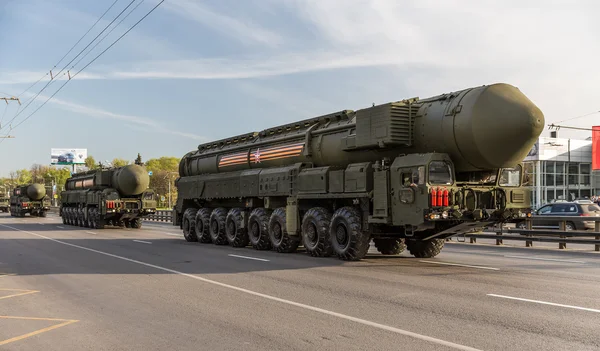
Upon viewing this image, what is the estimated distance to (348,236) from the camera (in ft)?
48.2

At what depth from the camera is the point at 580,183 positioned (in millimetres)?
74125

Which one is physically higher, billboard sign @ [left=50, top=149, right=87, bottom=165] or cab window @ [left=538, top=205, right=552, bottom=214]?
billboard sign @ [left=50, top=149, right=87, bottom=165]

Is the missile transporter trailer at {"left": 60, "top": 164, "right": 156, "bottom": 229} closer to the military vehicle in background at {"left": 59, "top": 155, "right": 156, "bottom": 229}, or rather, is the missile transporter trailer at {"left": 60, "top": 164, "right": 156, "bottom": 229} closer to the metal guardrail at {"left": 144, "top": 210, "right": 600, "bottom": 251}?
the military vehicle in background at {"left": 59, "top": 155, "right": 156, "bottom": 229}

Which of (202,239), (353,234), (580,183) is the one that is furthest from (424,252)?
(580,183)

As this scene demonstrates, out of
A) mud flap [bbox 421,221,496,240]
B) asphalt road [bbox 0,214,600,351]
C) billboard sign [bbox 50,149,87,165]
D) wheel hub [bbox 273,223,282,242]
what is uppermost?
billboard sign [bbox 50,149,87,165]

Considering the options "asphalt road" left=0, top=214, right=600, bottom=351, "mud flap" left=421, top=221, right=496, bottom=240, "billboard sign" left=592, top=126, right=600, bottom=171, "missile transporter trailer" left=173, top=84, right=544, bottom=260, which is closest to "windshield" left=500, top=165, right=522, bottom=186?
"missile transporter trailer" left=173, top=84, right=544, bottom=260

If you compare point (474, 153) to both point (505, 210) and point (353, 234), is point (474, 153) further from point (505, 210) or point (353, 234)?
point (353, 234)

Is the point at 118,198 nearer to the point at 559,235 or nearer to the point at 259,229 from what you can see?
the point at 259,229

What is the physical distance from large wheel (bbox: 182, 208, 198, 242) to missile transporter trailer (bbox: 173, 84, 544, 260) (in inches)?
230

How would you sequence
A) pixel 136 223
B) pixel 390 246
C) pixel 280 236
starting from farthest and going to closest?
pixel 136 223, pixel 280 236, pixel 390 246

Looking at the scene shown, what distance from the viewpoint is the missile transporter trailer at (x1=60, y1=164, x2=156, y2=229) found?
35656 millimetres

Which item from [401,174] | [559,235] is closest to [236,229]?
[401,174]

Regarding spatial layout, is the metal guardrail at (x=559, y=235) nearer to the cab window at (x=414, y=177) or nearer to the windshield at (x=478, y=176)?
the windshield at (x=478, y=176)

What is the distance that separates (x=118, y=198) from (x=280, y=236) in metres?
20.5
